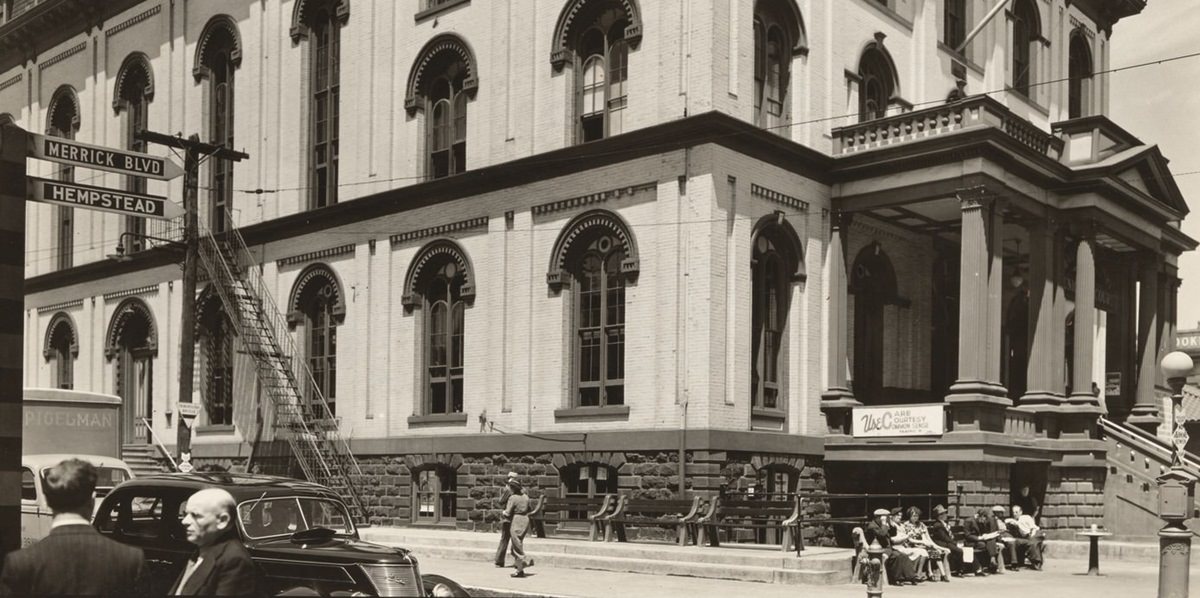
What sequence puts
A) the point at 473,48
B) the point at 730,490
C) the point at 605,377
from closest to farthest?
the point at 730,490 → the point at 605,377 → the point at 473,48

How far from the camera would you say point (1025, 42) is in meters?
37.6

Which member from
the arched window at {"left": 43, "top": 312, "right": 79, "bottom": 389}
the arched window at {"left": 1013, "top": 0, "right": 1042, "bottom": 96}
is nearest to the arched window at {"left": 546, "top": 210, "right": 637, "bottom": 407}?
the arched window at {"left": 1013, "top": 0, "right": 1042, "bottom": 96}

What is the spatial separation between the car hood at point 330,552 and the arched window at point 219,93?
91.3 ft

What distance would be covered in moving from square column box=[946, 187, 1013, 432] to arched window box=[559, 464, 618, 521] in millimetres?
7372

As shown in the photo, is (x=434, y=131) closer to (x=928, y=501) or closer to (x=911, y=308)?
(x=911, y=308)

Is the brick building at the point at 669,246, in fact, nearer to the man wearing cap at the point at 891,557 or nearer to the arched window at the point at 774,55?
the arched window at the point at 774,55

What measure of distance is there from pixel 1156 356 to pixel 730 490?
53.4ft

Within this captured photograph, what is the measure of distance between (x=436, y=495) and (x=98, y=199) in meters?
18.0

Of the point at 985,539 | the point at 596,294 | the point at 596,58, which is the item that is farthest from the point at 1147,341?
the point at 596,58

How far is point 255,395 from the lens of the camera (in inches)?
1407

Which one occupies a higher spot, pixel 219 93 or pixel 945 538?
pixel 219 93

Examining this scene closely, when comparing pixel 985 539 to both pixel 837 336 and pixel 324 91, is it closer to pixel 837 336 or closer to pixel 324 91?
pixel 837 336

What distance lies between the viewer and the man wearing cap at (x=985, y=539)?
2259 cm

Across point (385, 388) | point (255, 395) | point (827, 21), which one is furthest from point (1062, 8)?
point (255, 395)
